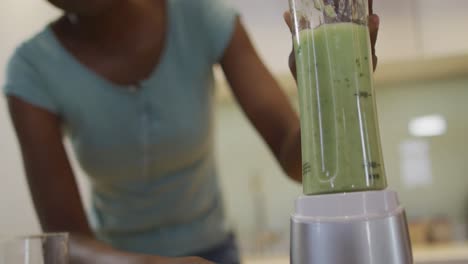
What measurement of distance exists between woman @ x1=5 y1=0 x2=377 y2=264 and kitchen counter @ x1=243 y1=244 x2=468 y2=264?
699 mm

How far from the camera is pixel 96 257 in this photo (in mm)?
571

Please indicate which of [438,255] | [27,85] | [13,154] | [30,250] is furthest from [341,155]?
[438,255]

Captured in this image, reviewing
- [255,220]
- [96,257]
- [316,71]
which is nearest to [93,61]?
[96,257]

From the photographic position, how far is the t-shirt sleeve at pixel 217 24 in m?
0.82

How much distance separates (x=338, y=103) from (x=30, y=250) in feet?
0.90

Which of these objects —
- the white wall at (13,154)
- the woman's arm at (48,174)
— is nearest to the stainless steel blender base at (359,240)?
the woman's arm at (48,174)

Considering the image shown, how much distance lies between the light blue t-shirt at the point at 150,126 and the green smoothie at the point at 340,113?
0.44m

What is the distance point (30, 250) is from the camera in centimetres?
45

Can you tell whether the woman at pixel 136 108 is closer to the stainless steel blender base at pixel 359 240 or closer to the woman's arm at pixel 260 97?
the woman's arm at pixel 260 97

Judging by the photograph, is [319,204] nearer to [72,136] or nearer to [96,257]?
[96,257]

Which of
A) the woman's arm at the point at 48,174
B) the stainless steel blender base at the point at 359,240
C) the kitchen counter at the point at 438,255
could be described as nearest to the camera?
the stainless steel blender base at the point at 359,240

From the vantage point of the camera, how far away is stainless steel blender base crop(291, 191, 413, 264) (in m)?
0.36

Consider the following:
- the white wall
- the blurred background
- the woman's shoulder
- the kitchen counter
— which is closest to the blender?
the woman's shoulder

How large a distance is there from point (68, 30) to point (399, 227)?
1.90 feet
